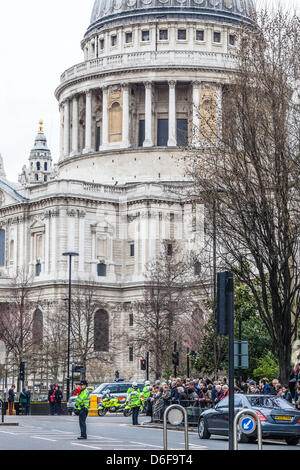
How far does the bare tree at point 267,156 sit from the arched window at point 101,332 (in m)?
62.6

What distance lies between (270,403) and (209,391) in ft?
42.2

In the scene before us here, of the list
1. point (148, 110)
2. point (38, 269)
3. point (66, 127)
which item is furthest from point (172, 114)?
point (38, 269)

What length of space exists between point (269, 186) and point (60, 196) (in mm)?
65835

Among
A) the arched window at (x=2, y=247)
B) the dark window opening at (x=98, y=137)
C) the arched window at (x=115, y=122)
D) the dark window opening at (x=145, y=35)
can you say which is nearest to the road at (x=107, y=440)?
the arched window at (x=2, y=247)

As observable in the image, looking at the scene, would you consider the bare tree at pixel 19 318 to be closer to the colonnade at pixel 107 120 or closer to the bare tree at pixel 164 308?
the bare tree at pixel 164 308

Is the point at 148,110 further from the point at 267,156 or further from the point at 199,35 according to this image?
the point at 267,156

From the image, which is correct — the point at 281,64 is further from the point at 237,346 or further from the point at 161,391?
the point at 161,391

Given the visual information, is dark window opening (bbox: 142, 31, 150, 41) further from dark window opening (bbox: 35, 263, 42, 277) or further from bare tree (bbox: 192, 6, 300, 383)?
bare tree (bbox: 192, 6, 300, 383)

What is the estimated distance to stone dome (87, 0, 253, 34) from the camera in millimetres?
118500

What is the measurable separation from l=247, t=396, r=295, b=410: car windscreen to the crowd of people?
224cm

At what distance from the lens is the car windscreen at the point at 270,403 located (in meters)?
32.2

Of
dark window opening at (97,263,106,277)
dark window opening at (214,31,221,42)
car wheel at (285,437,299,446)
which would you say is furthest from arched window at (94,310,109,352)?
car wheel at (285,437,299,446)
